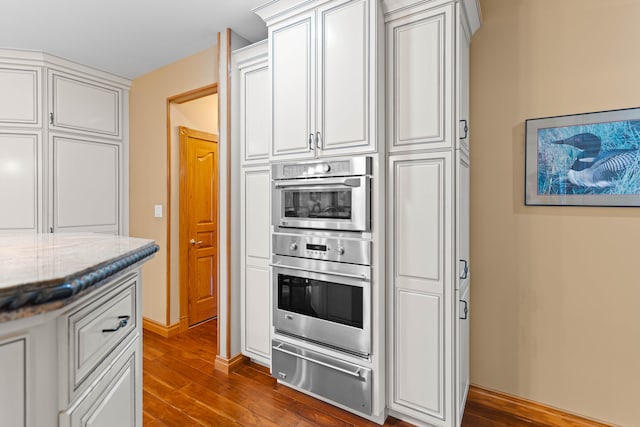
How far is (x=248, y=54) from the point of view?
2.58 metres

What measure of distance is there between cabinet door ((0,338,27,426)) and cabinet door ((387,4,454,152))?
1.73 metres

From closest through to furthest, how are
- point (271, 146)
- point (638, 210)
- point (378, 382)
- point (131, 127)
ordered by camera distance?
point (638, 210) → point (378, 382) → point (271, 146) → point (131, 127)

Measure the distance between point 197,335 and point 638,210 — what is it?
358 centimetres

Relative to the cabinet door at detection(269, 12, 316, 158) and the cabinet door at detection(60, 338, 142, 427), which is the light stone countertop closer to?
the cabinet door at detection(60, 338, 142, 427)

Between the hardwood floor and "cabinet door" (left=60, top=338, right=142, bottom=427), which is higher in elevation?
"cabinet door" (left=60, top=338, right=142, bottom=427)

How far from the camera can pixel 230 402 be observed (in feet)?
7.20

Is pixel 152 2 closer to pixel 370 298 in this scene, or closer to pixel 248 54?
pixel 248 54

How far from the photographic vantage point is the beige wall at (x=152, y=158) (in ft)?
11.0

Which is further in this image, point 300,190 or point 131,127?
point 131,127

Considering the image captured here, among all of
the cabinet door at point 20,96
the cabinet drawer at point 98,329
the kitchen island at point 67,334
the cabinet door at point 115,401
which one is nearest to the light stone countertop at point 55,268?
the kitchen island at point 67,334


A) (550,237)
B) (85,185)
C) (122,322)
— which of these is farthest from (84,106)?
(550,237)

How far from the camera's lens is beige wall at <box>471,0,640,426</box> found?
179 cm

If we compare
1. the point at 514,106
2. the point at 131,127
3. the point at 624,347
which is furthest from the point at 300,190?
the point at 131,127

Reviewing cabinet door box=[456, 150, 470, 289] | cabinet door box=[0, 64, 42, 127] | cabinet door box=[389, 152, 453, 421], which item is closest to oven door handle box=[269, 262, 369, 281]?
cabinet door box=[389, 152, 453, 421]
